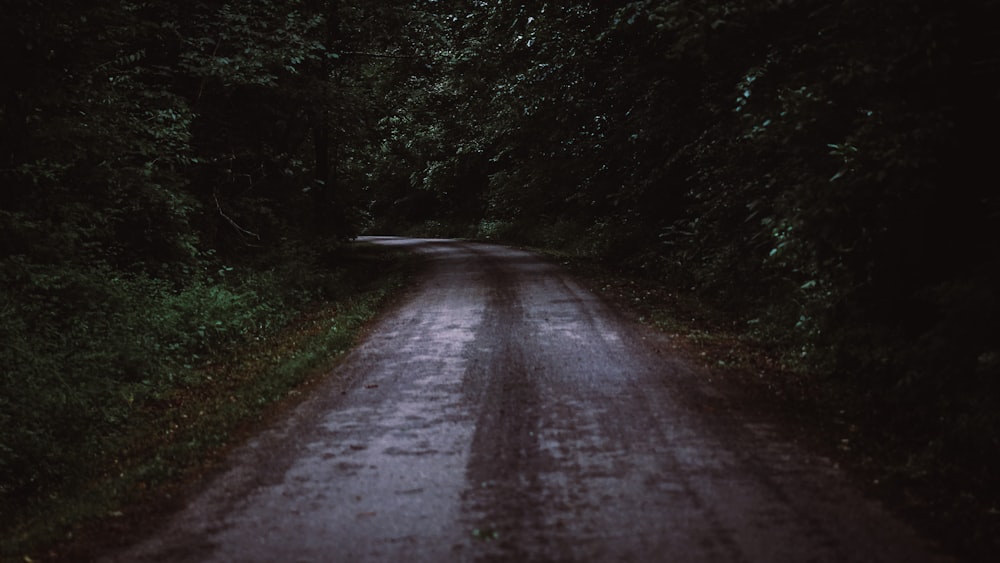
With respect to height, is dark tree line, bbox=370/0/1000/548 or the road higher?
dark tree line, bbox=370/0/1000/548

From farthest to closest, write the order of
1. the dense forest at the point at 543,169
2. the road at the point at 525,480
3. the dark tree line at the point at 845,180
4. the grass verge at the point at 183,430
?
the dense forest at the point at 543,169, the dark tree line at the point at 845,180, the grass verge at the point at 183,430, the road at the point at 525,480

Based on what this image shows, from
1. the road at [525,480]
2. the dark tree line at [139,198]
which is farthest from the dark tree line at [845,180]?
the dark tree line at [139,198]

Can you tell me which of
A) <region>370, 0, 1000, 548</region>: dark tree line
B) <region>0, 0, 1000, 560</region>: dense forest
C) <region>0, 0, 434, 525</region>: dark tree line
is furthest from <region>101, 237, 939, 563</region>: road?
<region>0, 0, 434, 525</region>: dark tree line

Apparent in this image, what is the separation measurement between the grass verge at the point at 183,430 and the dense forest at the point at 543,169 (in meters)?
0.50

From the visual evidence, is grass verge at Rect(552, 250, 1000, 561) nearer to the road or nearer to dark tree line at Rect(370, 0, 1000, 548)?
dark tree line at Rect(370, 0, 1000, 548)

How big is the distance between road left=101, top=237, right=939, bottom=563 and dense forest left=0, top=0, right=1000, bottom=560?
1548 mm

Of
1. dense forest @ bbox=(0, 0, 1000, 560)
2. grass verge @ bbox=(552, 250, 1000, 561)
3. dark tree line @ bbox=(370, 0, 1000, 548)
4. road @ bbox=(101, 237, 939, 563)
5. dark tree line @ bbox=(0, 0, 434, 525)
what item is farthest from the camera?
dark tree line @ bbox=(0, 0, 434, 525)

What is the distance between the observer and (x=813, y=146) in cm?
859

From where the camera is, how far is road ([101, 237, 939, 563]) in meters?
4.75

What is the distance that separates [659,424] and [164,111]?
1152 centimetres

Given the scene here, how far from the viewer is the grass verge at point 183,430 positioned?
5.67 meters

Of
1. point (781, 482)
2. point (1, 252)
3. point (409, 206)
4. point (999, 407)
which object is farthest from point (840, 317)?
point (409, 206)

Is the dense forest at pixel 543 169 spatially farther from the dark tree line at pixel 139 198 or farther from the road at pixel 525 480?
the road at pixel 525 480

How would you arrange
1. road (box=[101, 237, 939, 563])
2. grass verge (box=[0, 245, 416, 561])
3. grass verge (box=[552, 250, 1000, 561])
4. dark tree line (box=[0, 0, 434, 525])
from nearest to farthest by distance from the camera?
1. road (box=[101, 237, 939, 563])
2. grass verge (box=[552, 250, 1000, 561])
3. grass verge (box=[0, 245, 416, 561])
4. dark tree line (box=[0, 0, 434, 525])
